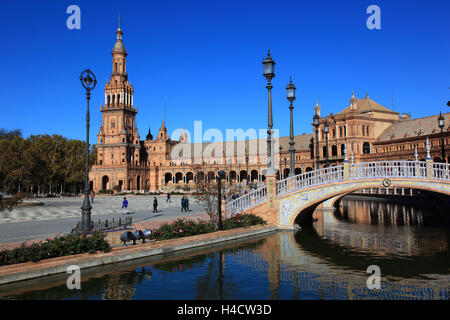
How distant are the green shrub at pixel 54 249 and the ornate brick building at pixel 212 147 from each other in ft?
238

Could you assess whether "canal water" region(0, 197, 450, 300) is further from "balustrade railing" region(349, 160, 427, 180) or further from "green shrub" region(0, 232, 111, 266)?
"balustrade railing" region(349, 160, 427, 180)

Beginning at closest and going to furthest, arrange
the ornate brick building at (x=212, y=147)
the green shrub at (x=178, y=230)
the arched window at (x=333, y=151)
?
the green shrub at (x=178, y=230)
the ornate brick building at (x=212, y=147)
the arched window at (x=333, y=151)

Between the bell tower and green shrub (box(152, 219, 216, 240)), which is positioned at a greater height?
the bell tower

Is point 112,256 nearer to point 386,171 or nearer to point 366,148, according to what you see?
point 386,171

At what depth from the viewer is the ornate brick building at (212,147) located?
85.3 m

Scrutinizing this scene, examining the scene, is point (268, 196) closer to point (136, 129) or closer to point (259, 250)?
point (259, 250)

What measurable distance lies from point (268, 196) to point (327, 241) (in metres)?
4.36

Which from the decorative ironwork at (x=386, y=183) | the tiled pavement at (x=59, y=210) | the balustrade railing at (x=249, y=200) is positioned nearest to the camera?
the decorative ironwork at (x=386, y=183)

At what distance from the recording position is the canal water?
32.1 ft

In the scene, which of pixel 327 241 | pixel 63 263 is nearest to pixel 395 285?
pixel 327 241

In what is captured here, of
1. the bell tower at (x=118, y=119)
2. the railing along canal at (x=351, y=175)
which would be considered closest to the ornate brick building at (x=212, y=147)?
the bell tower at (x=118, y=119)

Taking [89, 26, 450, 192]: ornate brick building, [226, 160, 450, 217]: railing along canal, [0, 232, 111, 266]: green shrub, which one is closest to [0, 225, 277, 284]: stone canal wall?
[0, 232, 111, 266]: green shrub

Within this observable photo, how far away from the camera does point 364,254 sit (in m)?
15.0

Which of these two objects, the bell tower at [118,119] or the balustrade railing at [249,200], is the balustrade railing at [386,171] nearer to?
the balustrade railing at [249,200]
